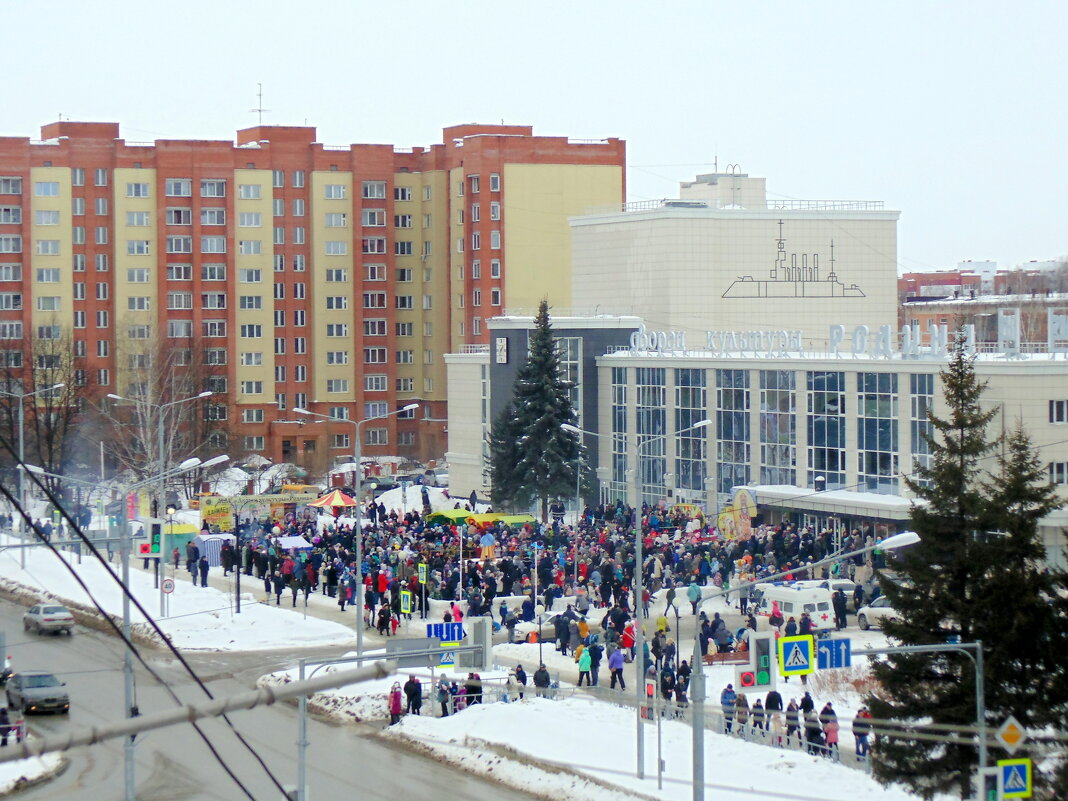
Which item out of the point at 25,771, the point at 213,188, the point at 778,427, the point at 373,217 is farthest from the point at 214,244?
the point at 25,771

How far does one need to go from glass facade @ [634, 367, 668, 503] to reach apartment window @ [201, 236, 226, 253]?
33.2 metres

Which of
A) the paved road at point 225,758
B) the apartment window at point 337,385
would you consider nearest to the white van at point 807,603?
the paved road at point 225,758

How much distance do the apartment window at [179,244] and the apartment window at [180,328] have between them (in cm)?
378

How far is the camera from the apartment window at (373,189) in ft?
287

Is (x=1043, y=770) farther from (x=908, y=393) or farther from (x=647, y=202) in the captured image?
(x=647, y=202)

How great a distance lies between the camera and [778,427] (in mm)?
53438

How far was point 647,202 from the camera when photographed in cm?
7188

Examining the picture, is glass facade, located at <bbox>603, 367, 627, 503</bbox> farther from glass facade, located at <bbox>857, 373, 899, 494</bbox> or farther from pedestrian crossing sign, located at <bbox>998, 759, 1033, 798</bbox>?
pedestrian crossing sign, located at <bbox>998, 759, 1033, 798</bbox>

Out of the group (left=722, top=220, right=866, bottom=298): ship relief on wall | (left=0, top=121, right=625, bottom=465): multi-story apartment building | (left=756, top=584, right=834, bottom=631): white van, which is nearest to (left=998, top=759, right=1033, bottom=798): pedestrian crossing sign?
(left=756, top=584, right=834, bottom=631): white van

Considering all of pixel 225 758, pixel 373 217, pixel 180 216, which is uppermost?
pixel 373 217

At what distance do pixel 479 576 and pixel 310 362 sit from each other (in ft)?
161

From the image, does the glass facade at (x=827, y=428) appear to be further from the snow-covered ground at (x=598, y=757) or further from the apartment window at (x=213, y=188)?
the apartment window at (x=213, y=188)

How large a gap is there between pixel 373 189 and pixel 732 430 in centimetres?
3836

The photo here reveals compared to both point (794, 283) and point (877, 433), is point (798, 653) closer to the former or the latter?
point (877, 433)
